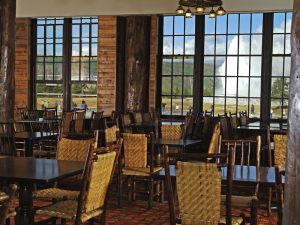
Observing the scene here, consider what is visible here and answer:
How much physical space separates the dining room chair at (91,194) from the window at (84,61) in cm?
828

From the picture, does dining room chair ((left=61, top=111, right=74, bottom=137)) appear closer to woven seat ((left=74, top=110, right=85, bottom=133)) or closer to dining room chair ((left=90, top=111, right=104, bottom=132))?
woven seat ((left=74, top=110, right=85, bottom=133))

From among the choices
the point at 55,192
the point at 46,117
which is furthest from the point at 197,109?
the point at 55,192

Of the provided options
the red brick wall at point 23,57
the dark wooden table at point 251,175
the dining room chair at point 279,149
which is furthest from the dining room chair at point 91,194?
the red brick wall at point 23,57

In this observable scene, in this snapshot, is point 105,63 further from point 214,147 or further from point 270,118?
point 214,147

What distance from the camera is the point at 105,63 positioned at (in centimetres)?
1128

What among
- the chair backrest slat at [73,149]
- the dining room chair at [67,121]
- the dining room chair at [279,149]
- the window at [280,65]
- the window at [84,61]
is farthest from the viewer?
the window at [84,61]

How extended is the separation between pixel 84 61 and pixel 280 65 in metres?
4.29

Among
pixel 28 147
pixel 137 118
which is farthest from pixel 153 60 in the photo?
pixel 28 147

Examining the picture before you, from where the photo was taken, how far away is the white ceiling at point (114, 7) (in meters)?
9.75

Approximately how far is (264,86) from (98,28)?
3.68 meters

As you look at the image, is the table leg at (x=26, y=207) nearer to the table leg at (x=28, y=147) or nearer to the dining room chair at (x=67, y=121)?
the table leg at (x=28, y=147)

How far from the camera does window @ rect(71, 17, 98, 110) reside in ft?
39.2

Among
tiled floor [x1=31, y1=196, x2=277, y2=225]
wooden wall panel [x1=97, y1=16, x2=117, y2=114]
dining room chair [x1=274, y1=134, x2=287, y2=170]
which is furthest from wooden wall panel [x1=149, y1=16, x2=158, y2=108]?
dining room chair [x1=274, y1=134, x2=287, y2=170]

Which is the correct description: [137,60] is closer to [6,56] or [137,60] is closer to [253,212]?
[6,56]
